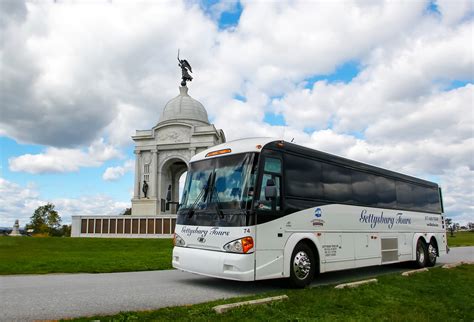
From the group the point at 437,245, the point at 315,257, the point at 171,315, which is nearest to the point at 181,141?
the point at 437,245

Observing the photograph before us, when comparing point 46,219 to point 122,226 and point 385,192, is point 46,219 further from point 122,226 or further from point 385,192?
point 385,192

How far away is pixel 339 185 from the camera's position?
11.2 m

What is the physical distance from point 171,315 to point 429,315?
14.2 ft

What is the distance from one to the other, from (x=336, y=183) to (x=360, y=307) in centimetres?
472

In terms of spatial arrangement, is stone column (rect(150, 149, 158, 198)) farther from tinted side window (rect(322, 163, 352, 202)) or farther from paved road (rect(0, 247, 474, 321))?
tinted side window (rect(322, 163, 352, 202))

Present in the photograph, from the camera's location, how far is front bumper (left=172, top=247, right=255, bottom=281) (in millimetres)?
8039

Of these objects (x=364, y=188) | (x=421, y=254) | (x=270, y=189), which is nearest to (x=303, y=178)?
(x=270, y=189)

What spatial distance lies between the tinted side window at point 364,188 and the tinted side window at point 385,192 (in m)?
0.31

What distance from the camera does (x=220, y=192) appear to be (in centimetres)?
891

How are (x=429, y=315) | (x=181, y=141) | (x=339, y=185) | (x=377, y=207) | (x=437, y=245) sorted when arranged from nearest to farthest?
(x=429, y=315) → (x=339, y=185) → (x=377, y=207) → (x=437, y=245) → (x=181, y=141)

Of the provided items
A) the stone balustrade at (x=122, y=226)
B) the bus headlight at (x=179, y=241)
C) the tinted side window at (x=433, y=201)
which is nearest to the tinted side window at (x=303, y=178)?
the bus headlight at (x=179, y=241)

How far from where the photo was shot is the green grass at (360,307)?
577 centimetres

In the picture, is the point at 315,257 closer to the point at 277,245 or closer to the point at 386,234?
the point at 277,245

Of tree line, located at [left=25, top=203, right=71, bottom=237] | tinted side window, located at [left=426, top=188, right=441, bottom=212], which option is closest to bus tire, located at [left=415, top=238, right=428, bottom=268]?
tinted side window, located at [left=426, top=188, right=441, bottom=212]
